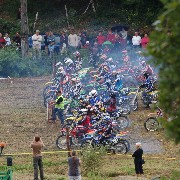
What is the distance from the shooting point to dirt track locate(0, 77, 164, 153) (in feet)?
81.0

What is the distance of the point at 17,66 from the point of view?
37406 mm

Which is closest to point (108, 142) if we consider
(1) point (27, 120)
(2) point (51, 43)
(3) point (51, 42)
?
(1) point (27, 120)

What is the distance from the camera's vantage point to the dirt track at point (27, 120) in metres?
24.7

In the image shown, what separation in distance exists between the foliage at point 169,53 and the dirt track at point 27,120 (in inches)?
651

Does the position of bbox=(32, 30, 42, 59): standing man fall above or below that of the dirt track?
above

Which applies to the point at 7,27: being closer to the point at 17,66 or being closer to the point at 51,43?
the point at 51,43

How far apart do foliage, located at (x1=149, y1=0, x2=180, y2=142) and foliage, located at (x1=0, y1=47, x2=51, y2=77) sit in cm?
3009

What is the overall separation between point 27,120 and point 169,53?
70.5 feet

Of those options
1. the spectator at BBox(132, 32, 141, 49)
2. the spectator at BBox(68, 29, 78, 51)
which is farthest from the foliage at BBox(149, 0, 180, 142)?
the spectator at BBox(68, 29, 78, 51)

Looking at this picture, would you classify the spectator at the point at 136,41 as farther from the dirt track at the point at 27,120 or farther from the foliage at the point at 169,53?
the foliage at the point at 169,53

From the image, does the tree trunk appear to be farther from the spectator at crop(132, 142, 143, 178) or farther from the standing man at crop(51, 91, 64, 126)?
the spectator at crop(132, 142, 143, 178)

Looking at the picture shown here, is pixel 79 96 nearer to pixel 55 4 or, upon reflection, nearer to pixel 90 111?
pixel 90 111

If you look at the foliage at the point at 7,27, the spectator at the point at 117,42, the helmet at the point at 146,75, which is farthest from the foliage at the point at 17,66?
the foliage at the point at 7,27

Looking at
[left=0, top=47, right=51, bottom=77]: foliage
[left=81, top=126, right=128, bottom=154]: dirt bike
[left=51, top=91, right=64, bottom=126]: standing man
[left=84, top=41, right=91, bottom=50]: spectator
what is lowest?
[left=81, top=126, right=128, bottom=154]: dirt bike
